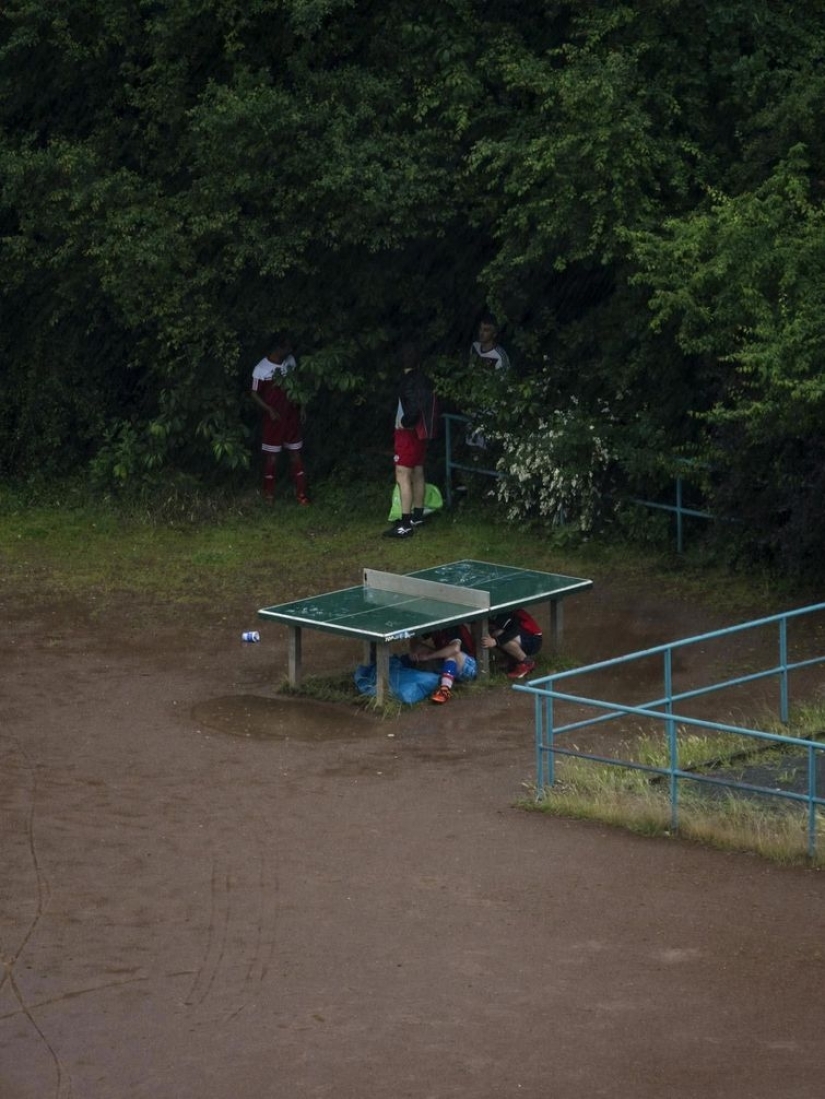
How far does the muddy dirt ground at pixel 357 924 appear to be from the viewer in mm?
7641

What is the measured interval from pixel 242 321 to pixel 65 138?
115 inches

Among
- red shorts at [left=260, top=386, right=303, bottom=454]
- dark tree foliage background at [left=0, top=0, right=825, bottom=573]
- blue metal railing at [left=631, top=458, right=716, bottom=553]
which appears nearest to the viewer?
dark tree foliage background at [left=0, top=0, right=825, bottom=573]

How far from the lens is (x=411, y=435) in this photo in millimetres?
18688

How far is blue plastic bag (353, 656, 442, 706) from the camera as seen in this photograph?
44.5 ft

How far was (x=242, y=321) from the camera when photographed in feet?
66.5

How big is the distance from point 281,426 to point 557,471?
368 centimetres

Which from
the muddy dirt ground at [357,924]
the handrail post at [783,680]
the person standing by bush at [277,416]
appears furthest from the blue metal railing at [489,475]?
the muddy dirt ground at [357,924]

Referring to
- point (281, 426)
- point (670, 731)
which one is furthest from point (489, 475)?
point (670, 731)

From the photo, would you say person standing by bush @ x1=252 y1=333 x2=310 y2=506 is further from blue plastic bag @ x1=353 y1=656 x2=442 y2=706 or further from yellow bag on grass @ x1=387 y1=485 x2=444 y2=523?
blue plastic bag @ x1=353 y1=656 x2=442 y2=706

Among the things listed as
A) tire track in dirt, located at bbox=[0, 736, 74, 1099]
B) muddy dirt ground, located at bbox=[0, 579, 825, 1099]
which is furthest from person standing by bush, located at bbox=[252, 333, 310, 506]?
tire track in dirt, located at bbox=[0, 736, 74, 1099]

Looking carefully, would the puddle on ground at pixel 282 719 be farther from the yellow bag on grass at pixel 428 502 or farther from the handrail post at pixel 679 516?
the yellow bag on grass at pixel 428 502

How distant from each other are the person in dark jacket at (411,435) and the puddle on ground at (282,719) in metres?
5.29

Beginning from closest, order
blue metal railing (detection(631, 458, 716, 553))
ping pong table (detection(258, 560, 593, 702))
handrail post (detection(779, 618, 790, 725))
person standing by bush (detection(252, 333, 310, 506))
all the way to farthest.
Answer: handrail post (detection(779, 618, 790, 725)) → ping pong table (detection(258, 560, 593, 702)) → blue metal railing (detection(631, 458, 716, 553)) → person standing by bush (detection(252, 333, 310, 506))

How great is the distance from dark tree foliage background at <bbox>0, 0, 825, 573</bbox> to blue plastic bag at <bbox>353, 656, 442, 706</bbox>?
11.3 feet
